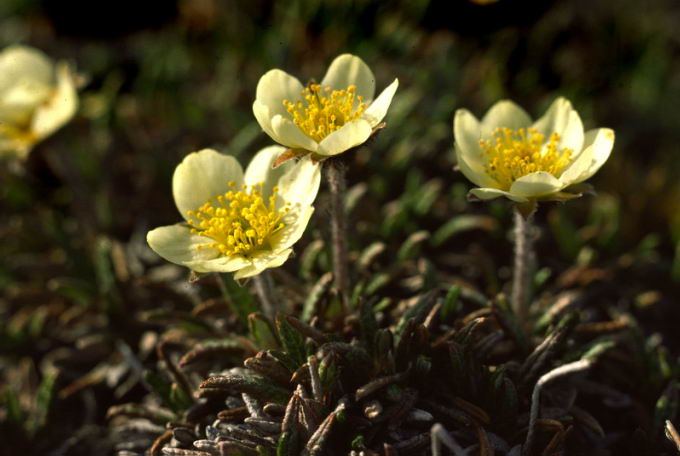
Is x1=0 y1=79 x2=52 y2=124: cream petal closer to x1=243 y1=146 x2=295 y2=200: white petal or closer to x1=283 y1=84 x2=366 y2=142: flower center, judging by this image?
x1=243 y1=146 x2=295 y2=200: white petal

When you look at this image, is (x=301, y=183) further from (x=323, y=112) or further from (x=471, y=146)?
(x=471, y=146)

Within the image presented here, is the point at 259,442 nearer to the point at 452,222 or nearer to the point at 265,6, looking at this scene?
the point at 452,222

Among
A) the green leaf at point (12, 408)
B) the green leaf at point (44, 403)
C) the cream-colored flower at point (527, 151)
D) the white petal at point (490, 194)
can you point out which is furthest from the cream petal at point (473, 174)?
the green leaf at point (12, 408)

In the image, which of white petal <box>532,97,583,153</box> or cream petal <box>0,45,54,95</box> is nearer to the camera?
white petal <box>532,97,583,153</box>

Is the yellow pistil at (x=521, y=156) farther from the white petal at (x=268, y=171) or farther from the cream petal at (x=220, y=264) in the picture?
the cream petal at (x=220, y=264)

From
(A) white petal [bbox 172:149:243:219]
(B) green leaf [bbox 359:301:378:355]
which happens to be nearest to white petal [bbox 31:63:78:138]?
(A) white petal [bbox 172:149:243:219]

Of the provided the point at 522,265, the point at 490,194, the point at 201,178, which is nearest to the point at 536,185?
the point at 490,194
